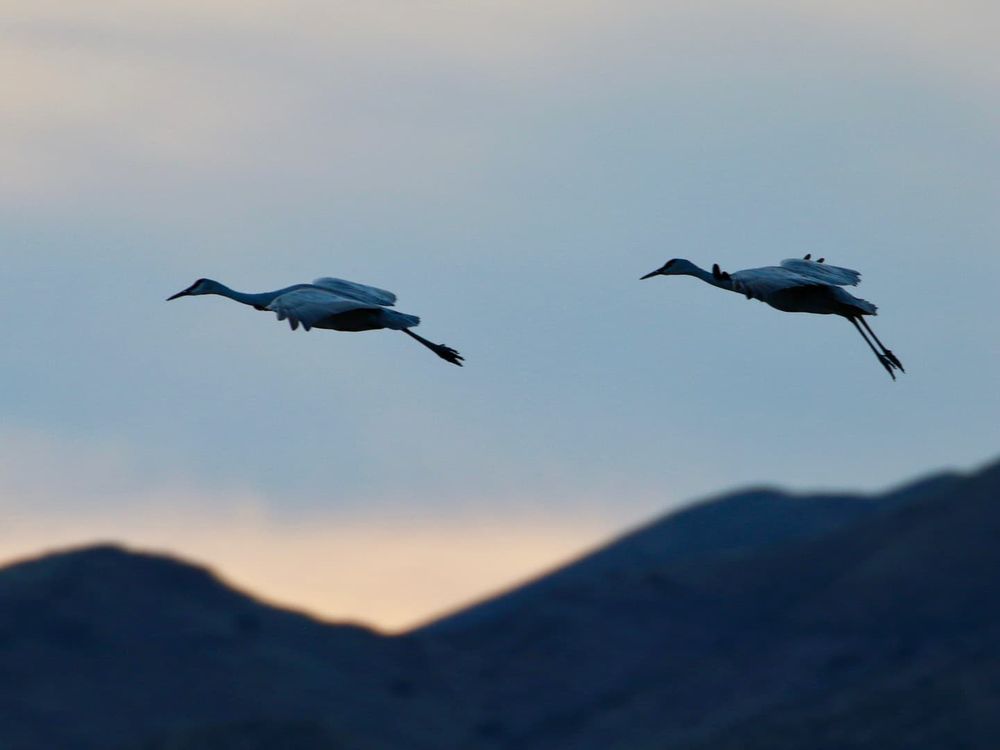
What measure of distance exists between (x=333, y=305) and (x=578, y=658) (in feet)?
313

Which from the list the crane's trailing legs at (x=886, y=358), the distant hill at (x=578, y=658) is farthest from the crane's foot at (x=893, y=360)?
the distant hill at (x=578, y=658)

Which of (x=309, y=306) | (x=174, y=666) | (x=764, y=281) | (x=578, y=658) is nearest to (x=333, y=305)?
(x=309, y=306)

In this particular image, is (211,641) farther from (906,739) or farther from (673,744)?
(906,739)

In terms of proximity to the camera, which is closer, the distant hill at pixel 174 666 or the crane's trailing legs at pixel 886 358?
the crane's trailing legs at pixel 886 358

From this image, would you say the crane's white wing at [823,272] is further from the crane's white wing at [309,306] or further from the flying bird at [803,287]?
the crane's white wing at [309,306]

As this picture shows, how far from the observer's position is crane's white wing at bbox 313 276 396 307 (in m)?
32.5

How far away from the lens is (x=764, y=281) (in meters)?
31.1

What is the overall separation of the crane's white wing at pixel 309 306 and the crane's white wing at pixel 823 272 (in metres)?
6.48

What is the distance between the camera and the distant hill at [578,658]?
107 m

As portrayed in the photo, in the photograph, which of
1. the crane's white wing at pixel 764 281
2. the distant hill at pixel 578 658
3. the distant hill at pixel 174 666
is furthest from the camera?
the distant hill at pixel 174 666

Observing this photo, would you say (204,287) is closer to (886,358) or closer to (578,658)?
(886,358)

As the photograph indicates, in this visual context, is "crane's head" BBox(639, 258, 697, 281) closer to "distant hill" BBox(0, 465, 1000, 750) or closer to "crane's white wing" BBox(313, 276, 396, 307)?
"crane's white wing" BBox(313, 276, 396, 307)

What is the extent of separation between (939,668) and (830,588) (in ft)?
62.6

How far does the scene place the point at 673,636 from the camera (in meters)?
125
